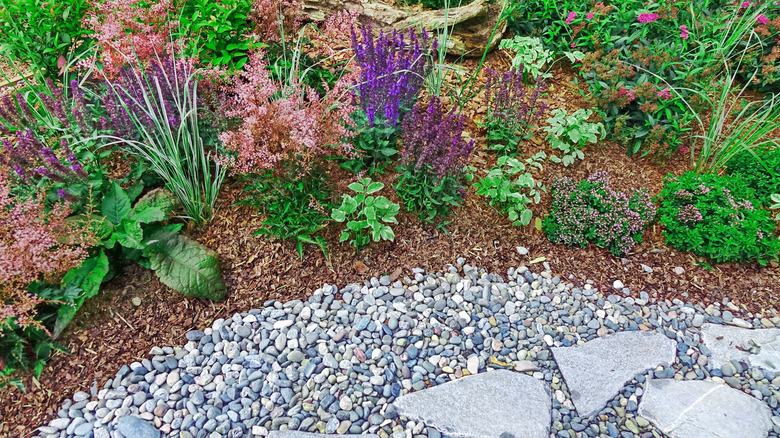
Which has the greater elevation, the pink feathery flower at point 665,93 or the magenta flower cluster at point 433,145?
the pink feathery flower at point 665,93

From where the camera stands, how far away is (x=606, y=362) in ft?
7.52

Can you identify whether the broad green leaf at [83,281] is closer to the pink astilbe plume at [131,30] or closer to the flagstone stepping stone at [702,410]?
the pink astilbe plume at [131,30]

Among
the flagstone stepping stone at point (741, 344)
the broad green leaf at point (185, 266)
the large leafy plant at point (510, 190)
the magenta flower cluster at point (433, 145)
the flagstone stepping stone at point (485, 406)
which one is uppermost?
the magenta flower cluster at point (433, 145)

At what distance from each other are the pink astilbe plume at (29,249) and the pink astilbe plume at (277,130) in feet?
2.71

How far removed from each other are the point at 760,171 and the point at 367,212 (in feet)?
8.88

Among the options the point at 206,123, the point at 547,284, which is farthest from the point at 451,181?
the point at 206,123

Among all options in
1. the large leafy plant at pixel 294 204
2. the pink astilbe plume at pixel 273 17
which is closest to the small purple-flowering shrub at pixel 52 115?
the large leafy plant at pixel 294 204

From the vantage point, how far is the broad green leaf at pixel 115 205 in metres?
2.39

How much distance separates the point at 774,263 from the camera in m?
2.88

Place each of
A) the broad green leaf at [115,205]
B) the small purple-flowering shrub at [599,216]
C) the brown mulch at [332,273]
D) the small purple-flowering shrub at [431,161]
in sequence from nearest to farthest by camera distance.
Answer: the brown mulch at [332,273], the broad green leaf at [115,205], the small purple-flowering shrub at [431,161], the small purple-flowering shrub at [599,216]

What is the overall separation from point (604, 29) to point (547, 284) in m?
2.21

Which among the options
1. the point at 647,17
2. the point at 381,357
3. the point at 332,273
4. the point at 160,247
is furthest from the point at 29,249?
the point at 647,17

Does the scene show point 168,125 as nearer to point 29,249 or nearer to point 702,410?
point 29,249

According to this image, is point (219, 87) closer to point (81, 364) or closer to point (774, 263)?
point (81, 364)
